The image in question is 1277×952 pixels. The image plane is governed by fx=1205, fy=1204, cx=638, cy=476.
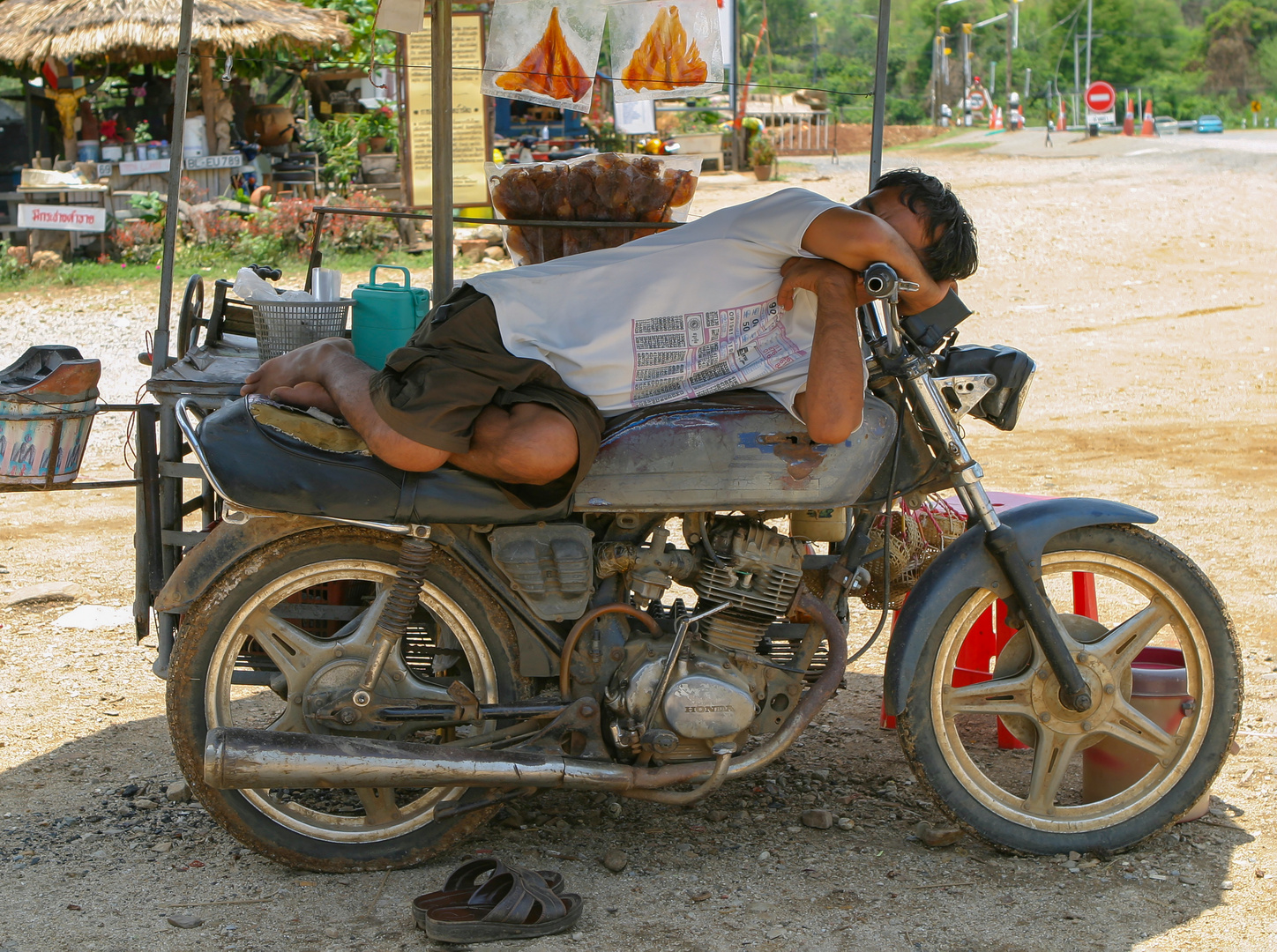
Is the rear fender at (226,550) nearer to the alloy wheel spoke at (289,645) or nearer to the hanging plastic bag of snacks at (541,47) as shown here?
the alloy wheel spoke at (289,645)

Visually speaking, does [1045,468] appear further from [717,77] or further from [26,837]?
[26,837]

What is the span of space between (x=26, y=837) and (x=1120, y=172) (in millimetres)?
21343

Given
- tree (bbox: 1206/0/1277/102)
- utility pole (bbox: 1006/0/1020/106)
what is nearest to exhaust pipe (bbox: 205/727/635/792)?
utility pole (bbox: 1006/0/1020/106)

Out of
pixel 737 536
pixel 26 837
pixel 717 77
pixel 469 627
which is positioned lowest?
pixel 26 837

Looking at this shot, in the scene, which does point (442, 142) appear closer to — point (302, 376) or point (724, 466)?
point (302, 376)

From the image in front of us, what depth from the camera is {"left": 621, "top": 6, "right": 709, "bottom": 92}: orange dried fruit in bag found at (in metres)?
4.04

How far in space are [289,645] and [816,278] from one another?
155cm

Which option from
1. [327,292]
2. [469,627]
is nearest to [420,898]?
[469,627]

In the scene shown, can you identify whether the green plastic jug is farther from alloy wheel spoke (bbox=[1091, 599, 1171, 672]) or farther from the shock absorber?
alloy wheel spoke (bbox=[1091, 599, 1171, 672])

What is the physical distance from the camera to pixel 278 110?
656 inches

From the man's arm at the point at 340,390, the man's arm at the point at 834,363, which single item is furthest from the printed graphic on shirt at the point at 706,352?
the man's arm at the point at 340,390

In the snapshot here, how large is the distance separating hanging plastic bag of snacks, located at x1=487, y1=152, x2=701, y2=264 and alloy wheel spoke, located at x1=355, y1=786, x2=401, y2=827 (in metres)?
1.84

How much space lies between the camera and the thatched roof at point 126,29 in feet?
46.7

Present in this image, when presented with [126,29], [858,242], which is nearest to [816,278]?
[858,242]
